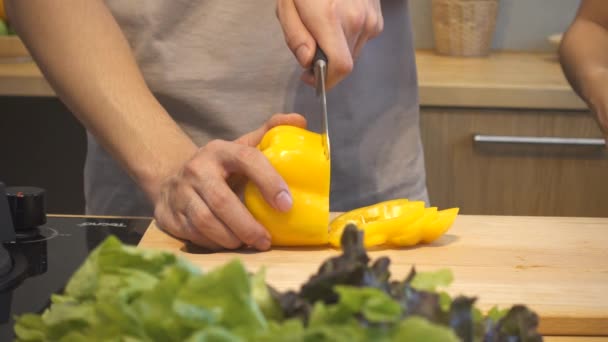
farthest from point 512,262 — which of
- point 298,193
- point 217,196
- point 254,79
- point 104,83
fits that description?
point 104,83

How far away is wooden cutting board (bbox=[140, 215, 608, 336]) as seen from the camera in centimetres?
107

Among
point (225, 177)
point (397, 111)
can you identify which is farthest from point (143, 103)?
point (397, 111)

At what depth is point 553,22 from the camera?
2918mm

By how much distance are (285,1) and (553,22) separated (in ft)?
6.17

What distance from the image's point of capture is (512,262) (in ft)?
3.98

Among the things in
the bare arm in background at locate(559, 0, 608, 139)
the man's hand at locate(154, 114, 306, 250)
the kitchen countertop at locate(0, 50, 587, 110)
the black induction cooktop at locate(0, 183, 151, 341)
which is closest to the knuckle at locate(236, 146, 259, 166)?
the man's hand at locate(154, 114, 306, 250)

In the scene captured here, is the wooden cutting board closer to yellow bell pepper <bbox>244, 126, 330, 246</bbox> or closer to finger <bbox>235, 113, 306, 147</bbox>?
yellow bell pepper <bbox>244, 126, 330, 246</bbox>

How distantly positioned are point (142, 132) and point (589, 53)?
35.6 inches

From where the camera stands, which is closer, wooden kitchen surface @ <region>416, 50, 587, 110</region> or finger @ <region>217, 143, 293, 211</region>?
finger @ <region>217, 143, 293, 211</region>

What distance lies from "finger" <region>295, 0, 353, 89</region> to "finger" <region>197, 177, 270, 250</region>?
0.69 ft

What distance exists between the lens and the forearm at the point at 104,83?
1.32 meters

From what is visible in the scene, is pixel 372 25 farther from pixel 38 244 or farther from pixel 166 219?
pixel 38 244

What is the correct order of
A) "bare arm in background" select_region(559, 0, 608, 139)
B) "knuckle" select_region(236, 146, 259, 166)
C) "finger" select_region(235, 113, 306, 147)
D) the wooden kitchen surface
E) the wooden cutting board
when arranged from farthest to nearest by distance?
the wooden kitchen surface
"bare arm in background" select_region(559, 0, 608, 139)
"finger" select_region(235, 113, 306, 147)
"knuckle" select_region(236, 146, 259, 166)
the wooden cutting board

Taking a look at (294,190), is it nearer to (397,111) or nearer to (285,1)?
(285,1)
